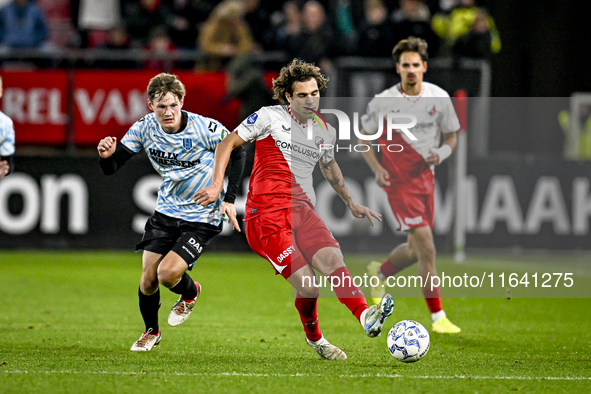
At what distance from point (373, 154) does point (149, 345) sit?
2556 mm

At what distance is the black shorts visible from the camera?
20.6 ft

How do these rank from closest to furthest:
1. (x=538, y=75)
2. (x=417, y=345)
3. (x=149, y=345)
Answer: (x=417, y=345) < (x=149, y=345) < (x=538, y=75)

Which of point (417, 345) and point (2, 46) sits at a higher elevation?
point (2, 46)

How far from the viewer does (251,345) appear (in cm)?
644

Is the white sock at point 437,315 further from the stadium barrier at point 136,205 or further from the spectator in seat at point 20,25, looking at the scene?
the spectator in seat at point 20,25

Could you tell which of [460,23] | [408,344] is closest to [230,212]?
[408,344]

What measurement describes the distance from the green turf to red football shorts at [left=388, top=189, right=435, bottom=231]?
35.8 inches

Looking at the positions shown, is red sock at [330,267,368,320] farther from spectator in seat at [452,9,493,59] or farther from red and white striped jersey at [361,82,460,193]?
spectator in seat at [452,9,493,59]

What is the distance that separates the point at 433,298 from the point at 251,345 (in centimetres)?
173

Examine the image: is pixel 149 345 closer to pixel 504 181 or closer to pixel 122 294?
pixel 122 294

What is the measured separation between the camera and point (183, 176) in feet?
20.9

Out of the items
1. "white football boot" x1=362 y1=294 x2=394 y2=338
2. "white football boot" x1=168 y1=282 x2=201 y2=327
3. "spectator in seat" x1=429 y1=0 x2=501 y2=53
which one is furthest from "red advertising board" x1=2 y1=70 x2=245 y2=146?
"white football boot" x1=362 y1=294 x2=394 y2=338

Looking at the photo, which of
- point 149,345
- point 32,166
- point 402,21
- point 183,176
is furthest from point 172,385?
point 402,21

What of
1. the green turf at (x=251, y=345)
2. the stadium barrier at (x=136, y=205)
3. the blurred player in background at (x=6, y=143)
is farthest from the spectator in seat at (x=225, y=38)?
the blurred player in background at (x=6, y=143)
